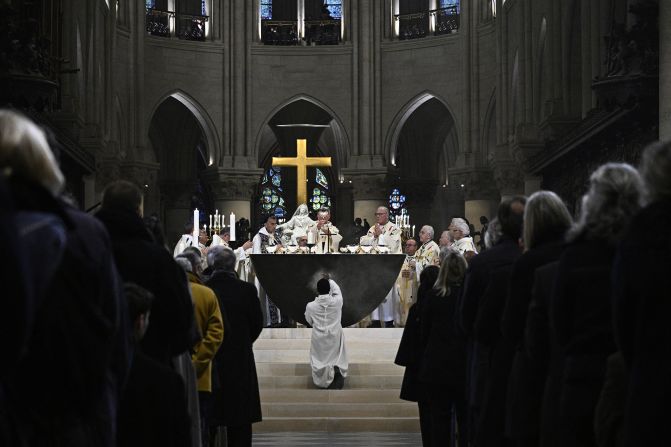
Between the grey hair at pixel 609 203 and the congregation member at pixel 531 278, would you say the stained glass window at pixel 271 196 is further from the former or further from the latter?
the grey hair at pixel 609 203

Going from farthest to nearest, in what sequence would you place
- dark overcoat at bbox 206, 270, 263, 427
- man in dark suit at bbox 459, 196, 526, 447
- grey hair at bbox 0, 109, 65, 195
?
dark overcoat at bbox 206, 270, 263, 427 < man in dark suit at bbox 459, 196, 526, 447 < grey hair at bbox 0, 109, 65, 195

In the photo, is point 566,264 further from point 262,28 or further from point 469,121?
point 262,28

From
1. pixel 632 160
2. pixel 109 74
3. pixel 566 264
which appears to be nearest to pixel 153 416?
pixel 566 264

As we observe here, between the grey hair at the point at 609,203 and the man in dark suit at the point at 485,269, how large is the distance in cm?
153

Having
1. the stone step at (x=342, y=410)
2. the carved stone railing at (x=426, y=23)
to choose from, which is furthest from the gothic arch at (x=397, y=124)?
the stone step at (x=342, y=410)

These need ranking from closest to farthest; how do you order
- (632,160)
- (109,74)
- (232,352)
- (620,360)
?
(620,360), (232,352), (632,160), (109,74)

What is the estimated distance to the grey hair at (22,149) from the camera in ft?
10.6

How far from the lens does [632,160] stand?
1628 centimetres

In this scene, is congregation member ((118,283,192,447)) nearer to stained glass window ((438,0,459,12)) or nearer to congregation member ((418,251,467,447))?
congregation member ((418,251,467,447))

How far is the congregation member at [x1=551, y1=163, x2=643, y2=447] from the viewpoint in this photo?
4.89 m

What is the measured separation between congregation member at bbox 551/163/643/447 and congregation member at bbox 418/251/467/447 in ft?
A: 11.9

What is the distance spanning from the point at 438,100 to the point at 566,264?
104ft

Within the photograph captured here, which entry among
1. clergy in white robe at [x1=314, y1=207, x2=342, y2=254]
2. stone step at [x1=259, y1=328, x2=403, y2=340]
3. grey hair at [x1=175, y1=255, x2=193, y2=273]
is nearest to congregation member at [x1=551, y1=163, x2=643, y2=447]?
grey hair at [x1=175, y1=255, x2=193, y2=273]

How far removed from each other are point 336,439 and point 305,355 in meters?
3.68
